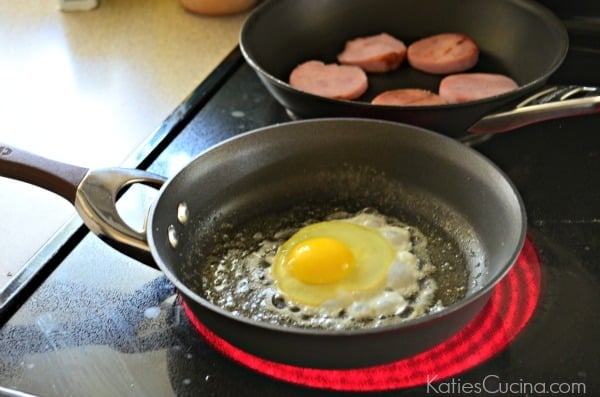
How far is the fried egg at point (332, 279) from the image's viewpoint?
2.51 ft

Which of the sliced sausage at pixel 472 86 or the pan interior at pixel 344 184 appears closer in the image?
the pan interior at pixel 344 184

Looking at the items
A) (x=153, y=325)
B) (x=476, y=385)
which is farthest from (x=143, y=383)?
(x=476, y=385)

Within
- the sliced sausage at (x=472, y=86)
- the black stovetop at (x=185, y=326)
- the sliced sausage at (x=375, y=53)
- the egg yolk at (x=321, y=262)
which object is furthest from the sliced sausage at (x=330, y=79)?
the egg yolk at (x=321, y=262)

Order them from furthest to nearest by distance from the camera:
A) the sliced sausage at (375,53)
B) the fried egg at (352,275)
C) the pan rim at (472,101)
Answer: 1. the sliced sausage at (375,53)
2. the pan rim at (472,101)
3. the fried egg at (352,275)

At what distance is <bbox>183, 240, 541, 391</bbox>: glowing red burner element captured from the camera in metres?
0.72

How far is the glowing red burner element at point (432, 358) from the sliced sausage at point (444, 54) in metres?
0.48

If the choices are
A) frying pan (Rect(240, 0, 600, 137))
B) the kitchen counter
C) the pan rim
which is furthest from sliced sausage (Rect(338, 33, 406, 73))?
the kitchen counter

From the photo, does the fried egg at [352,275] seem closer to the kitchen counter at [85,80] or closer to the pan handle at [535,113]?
the pan handle at [535,113]

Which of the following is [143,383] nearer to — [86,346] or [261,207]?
[86,346]

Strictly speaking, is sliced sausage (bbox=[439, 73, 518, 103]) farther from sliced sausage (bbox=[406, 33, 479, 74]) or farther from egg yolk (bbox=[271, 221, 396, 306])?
egg yolk (bbox=[271, 221, 396, 306])

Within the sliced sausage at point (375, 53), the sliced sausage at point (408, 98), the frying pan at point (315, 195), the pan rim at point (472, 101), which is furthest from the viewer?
the sliced sausage at point (375, 53)

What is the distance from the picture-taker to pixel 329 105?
0.96 metres

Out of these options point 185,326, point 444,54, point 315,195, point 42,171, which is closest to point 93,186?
point 42,171

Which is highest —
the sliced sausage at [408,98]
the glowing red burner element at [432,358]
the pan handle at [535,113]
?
the pan handle at [535,113]
